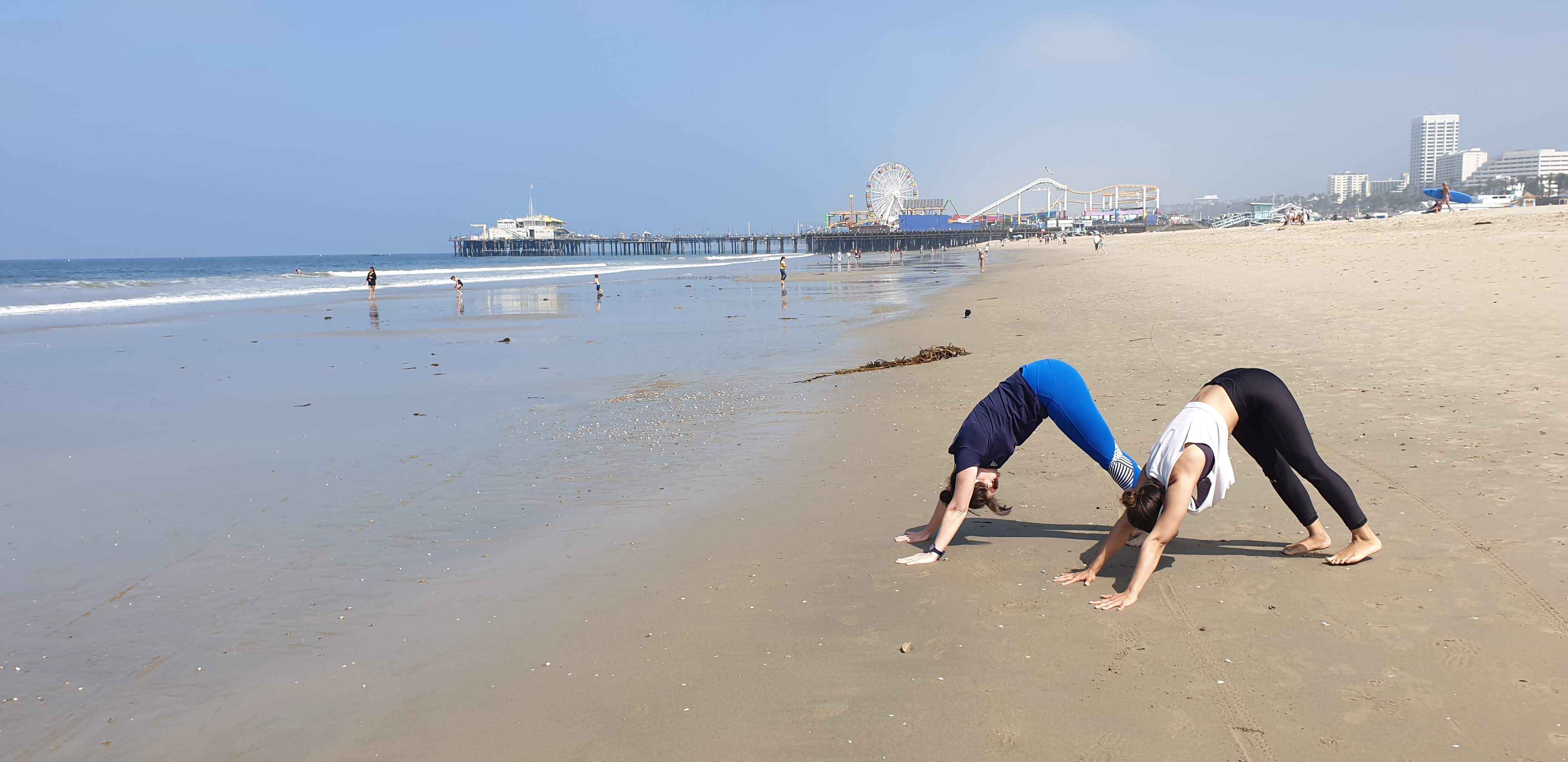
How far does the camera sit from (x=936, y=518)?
465 centimetres

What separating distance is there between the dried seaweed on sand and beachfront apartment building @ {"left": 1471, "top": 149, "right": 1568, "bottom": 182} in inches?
7698

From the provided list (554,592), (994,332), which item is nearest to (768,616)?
(554,592)

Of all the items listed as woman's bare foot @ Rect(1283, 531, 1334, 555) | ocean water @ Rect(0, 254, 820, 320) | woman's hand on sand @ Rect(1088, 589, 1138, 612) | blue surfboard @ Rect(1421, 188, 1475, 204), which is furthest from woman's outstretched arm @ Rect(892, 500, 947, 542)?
blue surfboard @ Rect(1421, 188, 1475, 204)

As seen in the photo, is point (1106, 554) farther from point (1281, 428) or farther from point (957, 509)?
point (1281, 428)

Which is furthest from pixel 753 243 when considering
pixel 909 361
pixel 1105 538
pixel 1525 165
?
pixel 1525 165

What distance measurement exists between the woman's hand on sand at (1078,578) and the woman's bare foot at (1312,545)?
1.00 meters

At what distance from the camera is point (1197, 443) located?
3.81 metres

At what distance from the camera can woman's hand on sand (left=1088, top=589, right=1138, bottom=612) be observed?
379 cm

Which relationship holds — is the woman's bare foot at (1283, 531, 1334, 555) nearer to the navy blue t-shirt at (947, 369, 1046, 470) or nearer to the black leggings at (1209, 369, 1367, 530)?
the black leggings at (1209, 369, 1367, 530)

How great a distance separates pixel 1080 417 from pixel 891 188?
475 ft

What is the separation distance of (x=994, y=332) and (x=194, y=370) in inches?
487

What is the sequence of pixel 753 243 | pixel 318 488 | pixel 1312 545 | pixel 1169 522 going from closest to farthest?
pixel 1169 522, pixel 1312 545, pixel 318 488, pixel 753 243

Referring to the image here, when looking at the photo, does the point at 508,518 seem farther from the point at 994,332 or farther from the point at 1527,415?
the point at 994,332

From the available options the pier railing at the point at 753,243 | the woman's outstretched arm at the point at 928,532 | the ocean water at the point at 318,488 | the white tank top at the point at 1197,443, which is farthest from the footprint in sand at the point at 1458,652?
the pier railing at the point at 753,243
